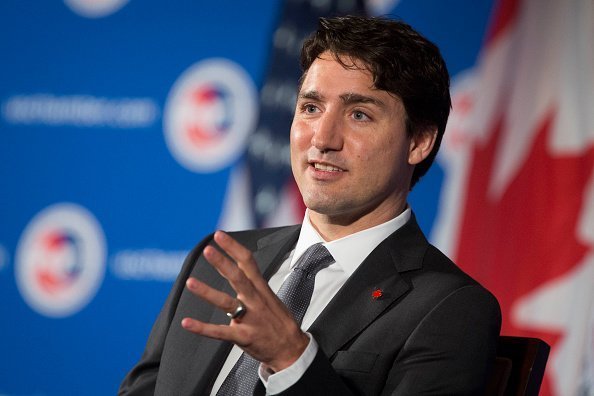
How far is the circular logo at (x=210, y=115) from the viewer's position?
12.8 feet

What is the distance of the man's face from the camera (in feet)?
6.42

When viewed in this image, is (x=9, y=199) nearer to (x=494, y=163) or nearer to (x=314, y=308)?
(x=494, y=163)

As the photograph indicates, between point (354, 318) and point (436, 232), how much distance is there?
182 cm

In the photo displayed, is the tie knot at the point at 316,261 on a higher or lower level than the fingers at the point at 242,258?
lower

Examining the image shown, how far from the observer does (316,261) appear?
2010 millimetres

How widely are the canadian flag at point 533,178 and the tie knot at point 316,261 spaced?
1676 millimetres

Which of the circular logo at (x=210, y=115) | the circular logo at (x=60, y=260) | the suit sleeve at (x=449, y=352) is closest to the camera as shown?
the suit sleeve at (x=449, y=352)

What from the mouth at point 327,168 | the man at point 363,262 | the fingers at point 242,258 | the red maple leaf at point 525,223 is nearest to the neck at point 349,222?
the man at point 363,262

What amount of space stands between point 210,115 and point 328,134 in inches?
82.3

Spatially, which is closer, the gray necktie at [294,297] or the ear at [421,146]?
the gray necktie at [294,297]

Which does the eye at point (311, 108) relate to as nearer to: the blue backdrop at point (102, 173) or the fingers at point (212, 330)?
the fingers at point (212, 330)

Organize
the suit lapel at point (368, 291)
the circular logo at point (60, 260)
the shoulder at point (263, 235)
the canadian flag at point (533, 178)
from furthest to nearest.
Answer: the circular logo at point (60, 260)
the canadian flag at point (533, 178)
the shoulder at point (263, 235)
the suit lapel at point (368, 291)

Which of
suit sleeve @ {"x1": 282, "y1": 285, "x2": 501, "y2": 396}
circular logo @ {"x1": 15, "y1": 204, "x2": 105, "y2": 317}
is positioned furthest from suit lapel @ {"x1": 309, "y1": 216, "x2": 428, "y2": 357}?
circular logo @ {"x1": 15, "y1": 204, "x2": 105, "y2": 317}

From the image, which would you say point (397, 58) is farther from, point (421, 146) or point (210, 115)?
point (210, 115)
